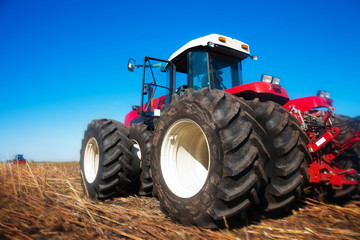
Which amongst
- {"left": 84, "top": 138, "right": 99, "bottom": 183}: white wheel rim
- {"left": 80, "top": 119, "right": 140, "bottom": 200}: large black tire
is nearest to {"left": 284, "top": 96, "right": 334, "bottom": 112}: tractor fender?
{"left": 80, "top": 119, "right": 140, "bottom": 200}: large black tire

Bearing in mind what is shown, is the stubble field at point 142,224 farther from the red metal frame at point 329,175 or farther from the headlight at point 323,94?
the headlight at point 323,94

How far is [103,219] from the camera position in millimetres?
2172

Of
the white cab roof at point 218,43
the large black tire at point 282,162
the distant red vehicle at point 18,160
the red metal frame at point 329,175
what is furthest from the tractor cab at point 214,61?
the distant red vehicle at point 18,160

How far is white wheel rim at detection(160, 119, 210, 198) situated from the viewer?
2.46 m

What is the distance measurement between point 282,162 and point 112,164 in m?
2.35

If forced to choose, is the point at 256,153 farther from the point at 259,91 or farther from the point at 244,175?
the point at 259,91

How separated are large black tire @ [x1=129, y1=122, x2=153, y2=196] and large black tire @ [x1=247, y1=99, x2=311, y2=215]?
5.85ft

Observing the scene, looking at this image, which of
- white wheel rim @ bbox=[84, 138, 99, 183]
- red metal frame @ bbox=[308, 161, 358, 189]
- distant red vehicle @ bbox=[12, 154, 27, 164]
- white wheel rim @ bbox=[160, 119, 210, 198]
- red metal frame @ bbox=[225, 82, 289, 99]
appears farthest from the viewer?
distant red vehicle @ bbox=[12, 154, 27, 164]

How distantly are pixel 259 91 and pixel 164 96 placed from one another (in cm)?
233

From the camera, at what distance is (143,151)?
3801mm

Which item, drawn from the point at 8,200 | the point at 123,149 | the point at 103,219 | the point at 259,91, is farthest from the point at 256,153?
the point at 8,200

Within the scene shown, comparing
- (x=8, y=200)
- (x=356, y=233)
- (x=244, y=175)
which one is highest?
(x=244, y=175)

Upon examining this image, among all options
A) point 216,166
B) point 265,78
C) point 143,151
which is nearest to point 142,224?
point 216,166

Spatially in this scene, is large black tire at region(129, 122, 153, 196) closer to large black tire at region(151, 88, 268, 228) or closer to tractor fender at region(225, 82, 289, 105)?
large black tire at region(151, 88, 268, 228)
